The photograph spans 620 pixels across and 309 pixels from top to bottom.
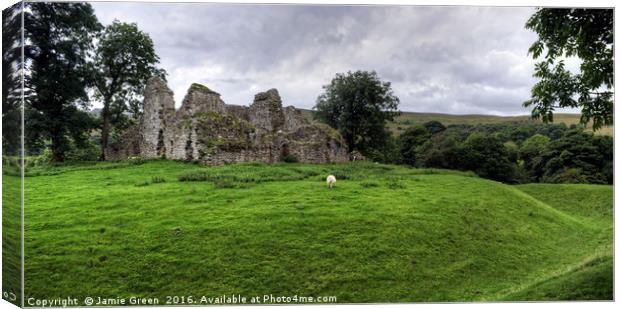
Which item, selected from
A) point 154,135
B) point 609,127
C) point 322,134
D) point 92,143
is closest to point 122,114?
point 92,143

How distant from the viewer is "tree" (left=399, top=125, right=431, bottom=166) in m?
11.2

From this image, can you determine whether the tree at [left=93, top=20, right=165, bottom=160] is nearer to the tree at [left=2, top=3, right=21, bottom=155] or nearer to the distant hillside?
the tree at [left=2, top=3, right=21, bottom=155]

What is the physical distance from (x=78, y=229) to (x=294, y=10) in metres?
5.85

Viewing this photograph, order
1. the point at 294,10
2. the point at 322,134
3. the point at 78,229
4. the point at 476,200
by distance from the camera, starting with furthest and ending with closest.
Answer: the point at 322,134 → the point at 476,200 → the point at 294,10 → the point at 78,229

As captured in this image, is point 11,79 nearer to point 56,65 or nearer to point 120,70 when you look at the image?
point 56,65

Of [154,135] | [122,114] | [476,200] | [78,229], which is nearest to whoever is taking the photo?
[78,229]

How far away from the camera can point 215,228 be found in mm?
9242

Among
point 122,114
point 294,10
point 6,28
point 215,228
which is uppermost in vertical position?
point 294,10


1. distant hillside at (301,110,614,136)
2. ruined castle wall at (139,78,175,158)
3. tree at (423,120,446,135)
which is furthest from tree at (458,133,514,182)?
ruined castle wall at (139,78,175,158)

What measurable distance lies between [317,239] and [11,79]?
624cm

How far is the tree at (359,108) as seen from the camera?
1164 centimetres

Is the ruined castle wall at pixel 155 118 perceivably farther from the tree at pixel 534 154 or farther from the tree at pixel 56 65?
the tree at pixel 534 154

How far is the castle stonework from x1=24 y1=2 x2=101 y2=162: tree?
2939 mm

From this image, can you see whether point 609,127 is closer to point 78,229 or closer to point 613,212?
point 613,212
